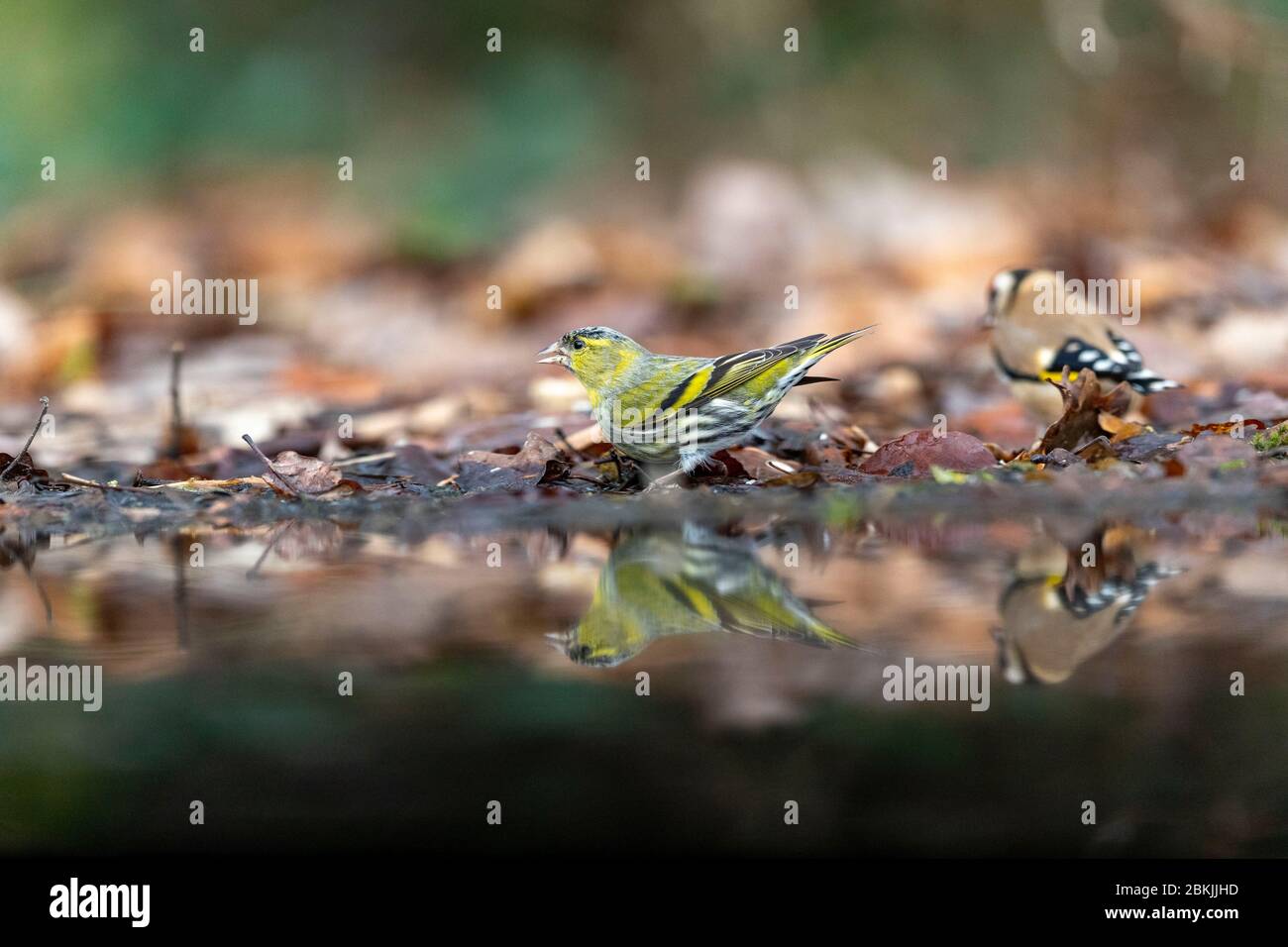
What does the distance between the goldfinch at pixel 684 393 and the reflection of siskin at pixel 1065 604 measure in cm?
114

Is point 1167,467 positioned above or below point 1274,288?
below

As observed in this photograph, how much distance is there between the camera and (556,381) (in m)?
4.88

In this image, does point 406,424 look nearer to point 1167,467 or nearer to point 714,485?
point 714,485

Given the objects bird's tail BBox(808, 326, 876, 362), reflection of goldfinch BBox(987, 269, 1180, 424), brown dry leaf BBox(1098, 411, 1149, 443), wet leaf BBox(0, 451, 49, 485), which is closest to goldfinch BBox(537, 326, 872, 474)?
bird's tail BBox(808, 326, 876, 362)

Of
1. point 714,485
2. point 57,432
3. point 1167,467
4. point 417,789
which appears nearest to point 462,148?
point 57,432

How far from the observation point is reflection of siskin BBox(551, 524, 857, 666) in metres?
1.73

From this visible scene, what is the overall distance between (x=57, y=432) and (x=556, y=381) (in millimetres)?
1741

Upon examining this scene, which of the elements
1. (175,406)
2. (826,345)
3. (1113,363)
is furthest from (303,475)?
(1113,363)

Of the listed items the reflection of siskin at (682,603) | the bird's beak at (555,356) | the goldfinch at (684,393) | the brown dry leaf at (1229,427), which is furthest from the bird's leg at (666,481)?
the brown dry leaf at (1229,427)

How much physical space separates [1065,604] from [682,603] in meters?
0.53

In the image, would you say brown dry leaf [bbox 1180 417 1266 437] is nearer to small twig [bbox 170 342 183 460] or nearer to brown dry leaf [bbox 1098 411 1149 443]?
brown dry leaf [bbox 1098 411 1149 443]

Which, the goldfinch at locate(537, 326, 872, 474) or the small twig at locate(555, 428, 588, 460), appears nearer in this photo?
the goldfinch at locate(537, 326, 872, 474)

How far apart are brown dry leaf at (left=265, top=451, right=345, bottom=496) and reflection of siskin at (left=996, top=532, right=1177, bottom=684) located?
5.29 feet

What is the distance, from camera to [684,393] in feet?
10.6
